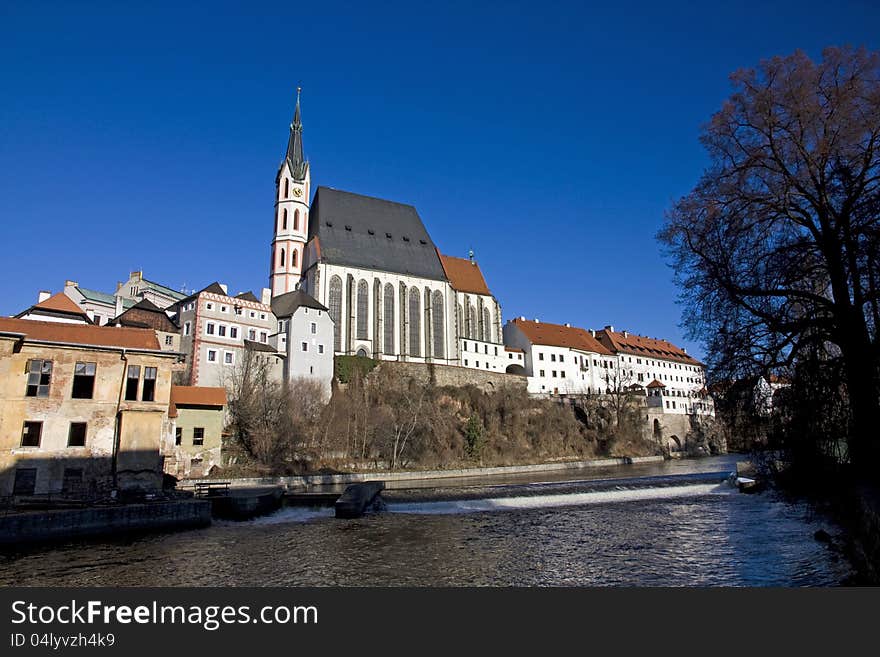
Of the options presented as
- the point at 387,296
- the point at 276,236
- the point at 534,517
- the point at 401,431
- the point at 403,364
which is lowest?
the point at 534,517

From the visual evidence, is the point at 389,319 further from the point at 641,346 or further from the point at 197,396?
the point at 641,346

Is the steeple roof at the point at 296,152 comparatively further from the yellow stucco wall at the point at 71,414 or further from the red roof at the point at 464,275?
the yellow stucco wall at the point at 71,414

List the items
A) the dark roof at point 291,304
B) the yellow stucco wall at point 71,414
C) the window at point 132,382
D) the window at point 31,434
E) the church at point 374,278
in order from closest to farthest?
the yellow stucco wall at point 71,414 < the window at point 31,434 < the window at point 132,382 < the dark roof at point 291,304 < the church at point 374,278

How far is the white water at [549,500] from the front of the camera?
91.1 feet

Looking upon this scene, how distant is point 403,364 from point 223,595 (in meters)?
58.2

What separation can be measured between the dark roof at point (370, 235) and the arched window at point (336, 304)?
2.99 m

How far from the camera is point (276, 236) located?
75438mm

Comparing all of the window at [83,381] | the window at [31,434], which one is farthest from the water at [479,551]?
the window at [83,381]

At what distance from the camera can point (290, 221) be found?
7644 cm

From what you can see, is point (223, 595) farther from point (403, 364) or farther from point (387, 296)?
point (387, 296)

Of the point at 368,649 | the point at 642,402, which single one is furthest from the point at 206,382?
the point at 642,402

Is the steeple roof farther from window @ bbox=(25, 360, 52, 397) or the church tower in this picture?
window @ bbox=(25, 360, 52, 397)

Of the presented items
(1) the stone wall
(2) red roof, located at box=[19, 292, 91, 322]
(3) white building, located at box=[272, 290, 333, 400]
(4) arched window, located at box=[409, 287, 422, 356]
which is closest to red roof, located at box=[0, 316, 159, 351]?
(2) red roof, located at box=[19, 292, 91, 322]

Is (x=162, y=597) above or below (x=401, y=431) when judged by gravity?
below
